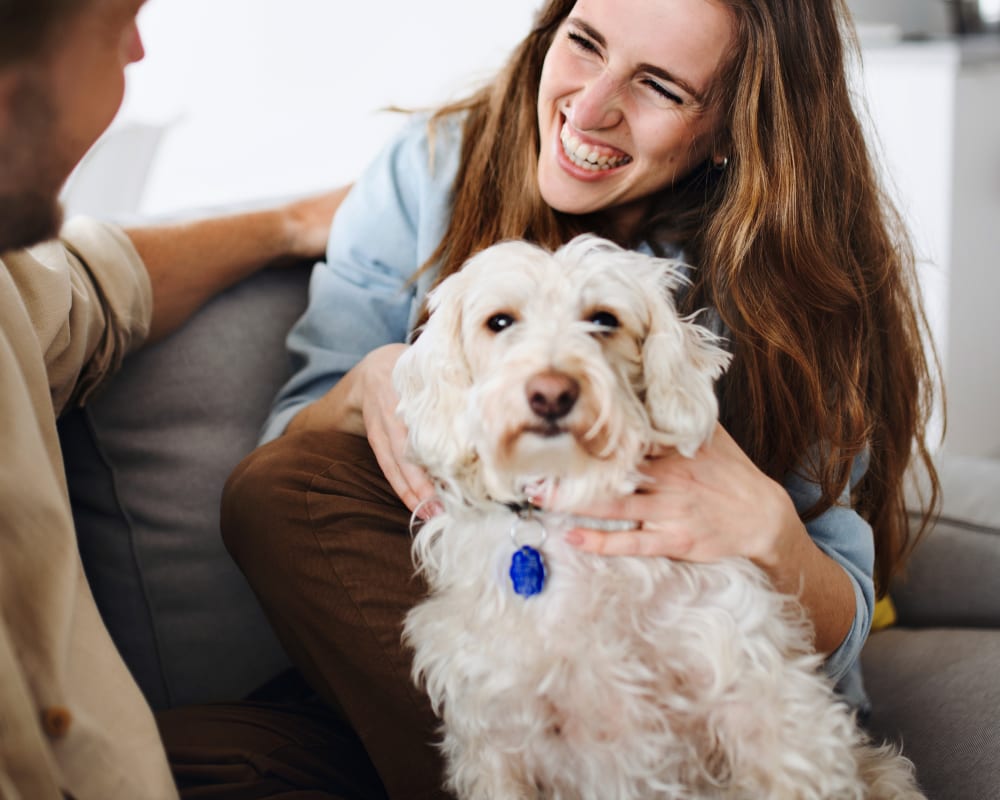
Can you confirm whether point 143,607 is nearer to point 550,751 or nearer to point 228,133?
point 550,751

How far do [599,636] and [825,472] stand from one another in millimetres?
509

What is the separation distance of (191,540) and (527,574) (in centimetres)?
72

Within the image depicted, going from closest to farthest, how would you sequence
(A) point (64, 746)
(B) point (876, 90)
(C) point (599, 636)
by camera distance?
(A) point (64, 746), (C) point (599, 636), (B) point (876, 90)

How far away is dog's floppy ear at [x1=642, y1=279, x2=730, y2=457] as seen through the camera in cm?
120

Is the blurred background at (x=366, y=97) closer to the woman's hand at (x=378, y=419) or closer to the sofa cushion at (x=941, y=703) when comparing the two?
the sofa cushion at (x=941, y=703)

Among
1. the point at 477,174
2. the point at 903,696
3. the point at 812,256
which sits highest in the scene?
the point at 477,174

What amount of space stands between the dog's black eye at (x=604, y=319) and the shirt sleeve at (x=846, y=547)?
482 millimetres

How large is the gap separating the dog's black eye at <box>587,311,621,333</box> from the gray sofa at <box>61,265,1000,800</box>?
771mm

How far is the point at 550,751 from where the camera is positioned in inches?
48.1

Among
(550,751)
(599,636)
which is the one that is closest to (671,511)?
(599,636)

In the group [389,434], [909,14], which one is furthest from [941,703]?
[909,14]

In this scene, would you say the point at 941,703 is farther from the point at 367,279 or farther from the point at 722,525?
the point at 367,279

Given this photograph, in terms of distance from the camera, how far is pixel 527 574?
1207mm

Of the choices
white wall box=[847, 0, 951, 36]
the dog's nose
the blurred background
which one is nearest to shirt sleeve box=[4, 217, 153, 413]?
the dog's nose
